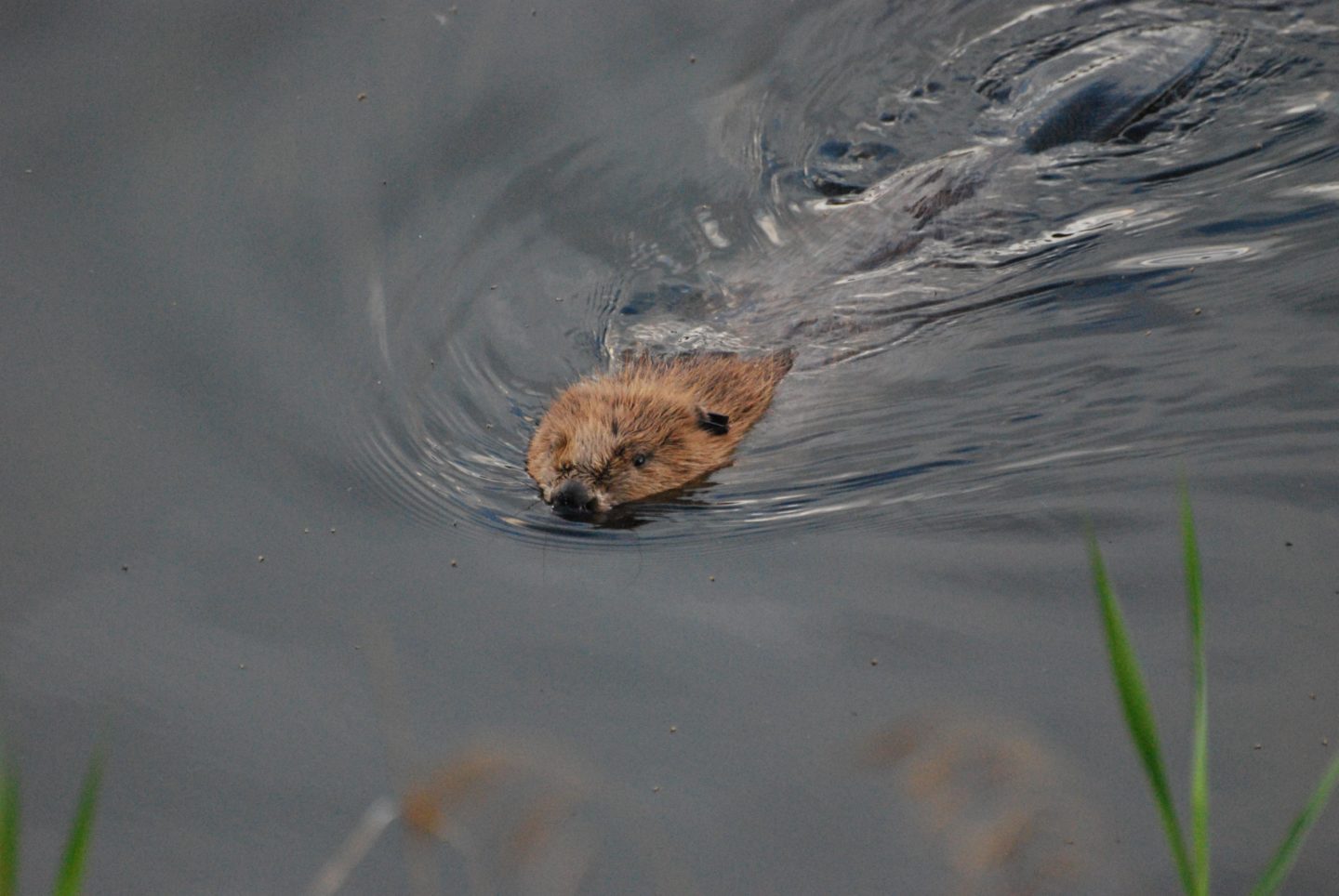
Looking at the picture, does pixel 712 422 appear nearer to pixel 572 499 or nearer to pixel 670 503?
pixel 670 503

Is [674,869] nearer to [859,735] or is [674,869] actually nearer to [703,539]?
[859,735]

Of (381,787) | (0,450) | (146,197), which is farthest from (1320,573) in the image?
(146,197)

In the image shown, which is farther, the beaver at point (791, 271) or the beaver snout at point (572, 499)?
the beaver at point (791, 271)

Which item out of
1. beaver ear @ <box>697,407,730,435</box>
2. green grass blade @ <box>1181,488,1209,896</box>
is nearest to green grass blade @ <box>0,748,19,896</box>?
green grass blade @ <box>1181,488,1209,896</box>

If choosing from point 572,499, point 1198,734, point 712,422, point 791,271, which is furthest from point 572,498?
point 1198,734

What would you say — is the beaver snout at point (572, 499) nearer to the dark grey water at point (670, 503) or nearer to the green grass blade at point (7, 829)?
the dark grey water at point (670, 503)

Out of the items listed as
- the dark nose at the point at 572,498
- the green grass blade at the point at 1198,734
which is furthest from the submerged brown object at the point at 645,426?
the green grass blade at the point at 1198,734
